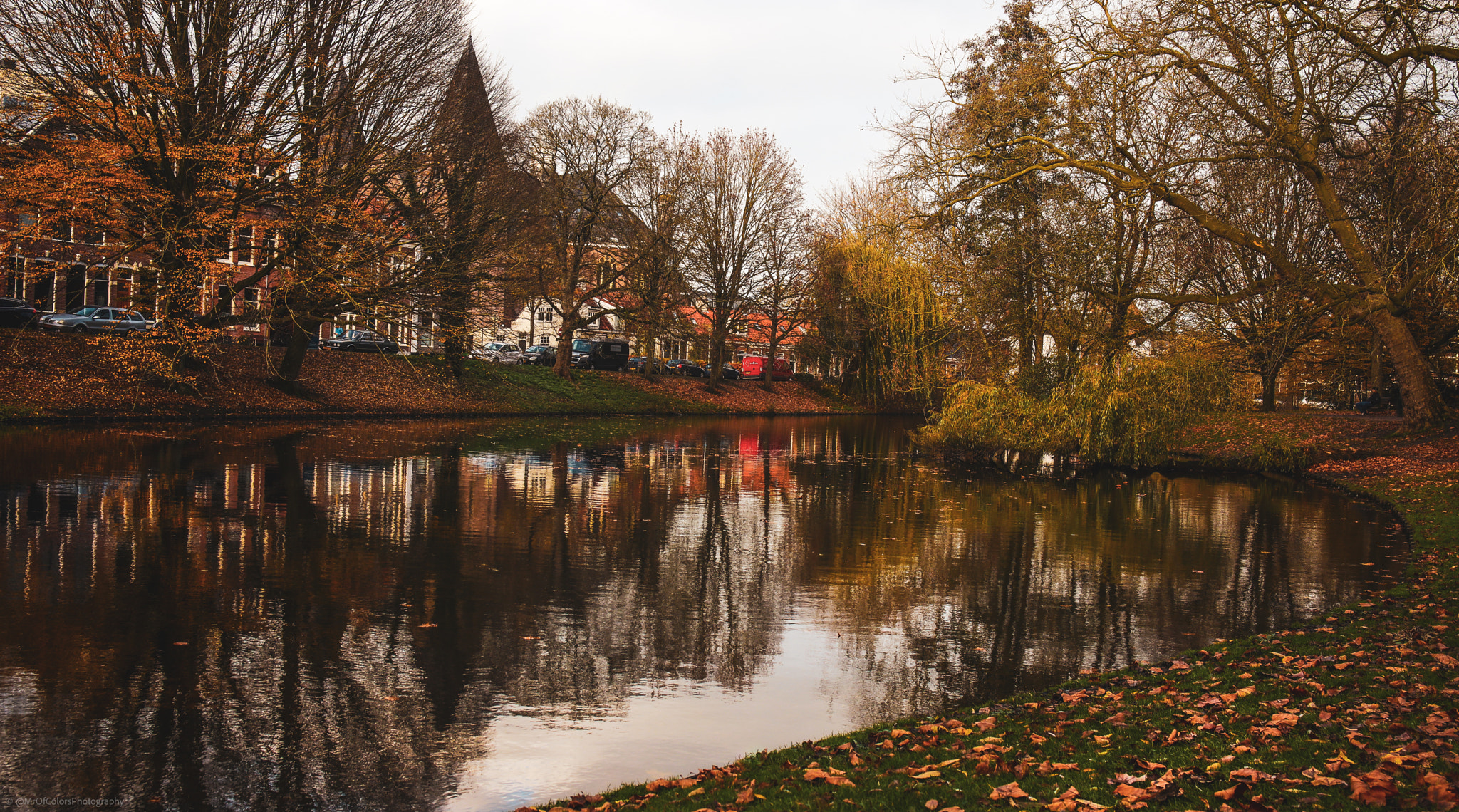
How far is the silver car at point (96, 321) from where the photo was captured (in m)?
38.2

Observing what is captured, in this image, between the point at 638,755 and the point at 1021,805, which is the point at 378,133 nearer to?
the point at 638,755

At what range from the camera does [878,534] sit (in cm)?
1477

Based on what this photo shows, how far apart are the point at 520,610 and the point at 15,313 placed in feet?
120

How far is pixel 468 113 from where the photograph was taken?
34656 mm

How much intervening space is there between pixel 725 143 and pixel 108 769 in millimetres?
53909

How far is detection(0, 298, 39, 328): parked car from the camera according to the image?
3538cm

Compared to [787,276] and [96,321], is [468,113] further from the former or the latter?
[787,276]

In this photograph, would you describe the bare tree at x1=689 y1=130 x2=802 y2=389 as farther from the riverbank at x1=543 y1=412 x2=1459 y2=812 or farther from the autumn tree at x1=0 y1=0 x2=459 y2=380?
the riverbank at x1=543 y1=412 x2=1459 y2=812

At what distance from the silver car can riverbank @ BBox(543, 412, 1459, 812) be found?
126ft

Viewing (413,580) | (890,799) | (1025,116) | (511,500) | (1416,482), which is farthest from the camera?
(1025,116)

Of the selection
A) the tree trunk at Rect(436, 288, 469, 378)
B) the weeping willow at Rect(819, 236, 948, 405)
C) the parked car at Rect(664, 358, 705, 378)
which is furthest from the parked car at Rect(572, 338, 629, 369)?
the tree trunk at Rect(436, 288, 469, 378)

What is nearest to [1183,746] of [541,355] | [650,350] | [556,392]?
[556,392]

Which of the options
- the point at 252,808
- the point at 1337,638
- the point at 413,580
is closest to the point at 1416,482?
the point at 1337,638

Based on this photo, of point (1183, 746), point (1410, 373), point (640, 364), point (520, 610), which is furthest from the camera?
point (640, 364)
